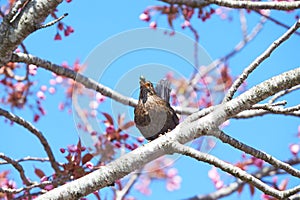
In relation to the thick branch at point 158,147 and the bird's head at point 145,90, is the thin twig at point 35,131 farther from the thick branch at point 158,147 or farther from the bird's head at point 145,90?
the thick branch at point 158,147

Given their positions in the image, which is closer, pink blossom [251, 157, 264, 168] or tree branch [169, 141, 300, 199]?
tree branch [169, 141, 300, 199]

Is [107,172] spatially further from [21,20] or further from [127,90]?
[127,90]

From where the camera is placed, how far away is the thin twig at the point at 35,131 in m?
3.55

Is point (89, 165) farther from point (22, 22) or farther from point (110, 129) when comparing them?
point (22, 22)

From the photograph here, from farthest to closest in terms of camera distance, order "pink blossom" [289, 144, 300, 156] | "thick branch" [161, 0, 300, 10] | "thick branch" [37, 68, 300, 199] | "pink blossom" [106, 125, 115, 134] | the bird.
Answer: "pink blossom" [289, 144, 300, 156] < "pink blossom" [106, 125, 115, 134] < the bird < "thick branch" [161, 0, 300, 10] < "thick branch" [37, 68, 300, 199]

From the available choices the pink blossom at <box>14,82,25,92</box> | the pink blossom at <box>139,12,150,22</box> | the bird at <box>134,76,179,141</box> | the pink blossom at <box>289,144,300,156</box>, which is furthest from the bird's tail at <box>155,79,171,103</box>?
the pink blossom at <box>14,82,25,92</box>

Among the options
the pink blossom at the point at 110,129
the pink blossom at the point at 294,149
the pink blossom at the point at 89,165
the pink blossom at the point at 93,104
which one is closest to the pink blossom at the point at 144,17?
the pink blossom at the point at 93,104

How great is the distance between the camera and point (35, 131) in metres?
3.64

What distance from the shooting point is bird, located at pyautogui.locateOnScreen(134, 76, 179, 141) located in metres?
3.37

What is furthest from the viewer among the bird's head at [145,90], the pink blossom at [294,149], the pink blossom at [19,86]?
the pink blossom at [19,86]

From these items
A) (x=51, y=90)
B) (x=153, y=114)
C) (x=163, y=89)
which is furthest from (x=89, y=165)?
(x=51, y=90)

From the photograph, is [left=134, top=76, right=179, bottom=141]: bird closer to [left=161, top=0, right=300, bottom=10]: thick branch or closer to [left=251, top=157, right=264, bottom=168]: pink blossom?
[left=161, top=0, right=300, bottom=10]: thick branch

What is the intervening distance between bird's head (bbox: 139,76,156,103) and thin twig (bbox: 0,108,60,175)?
2.51ft

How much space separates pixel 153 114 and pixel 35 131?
880mm
